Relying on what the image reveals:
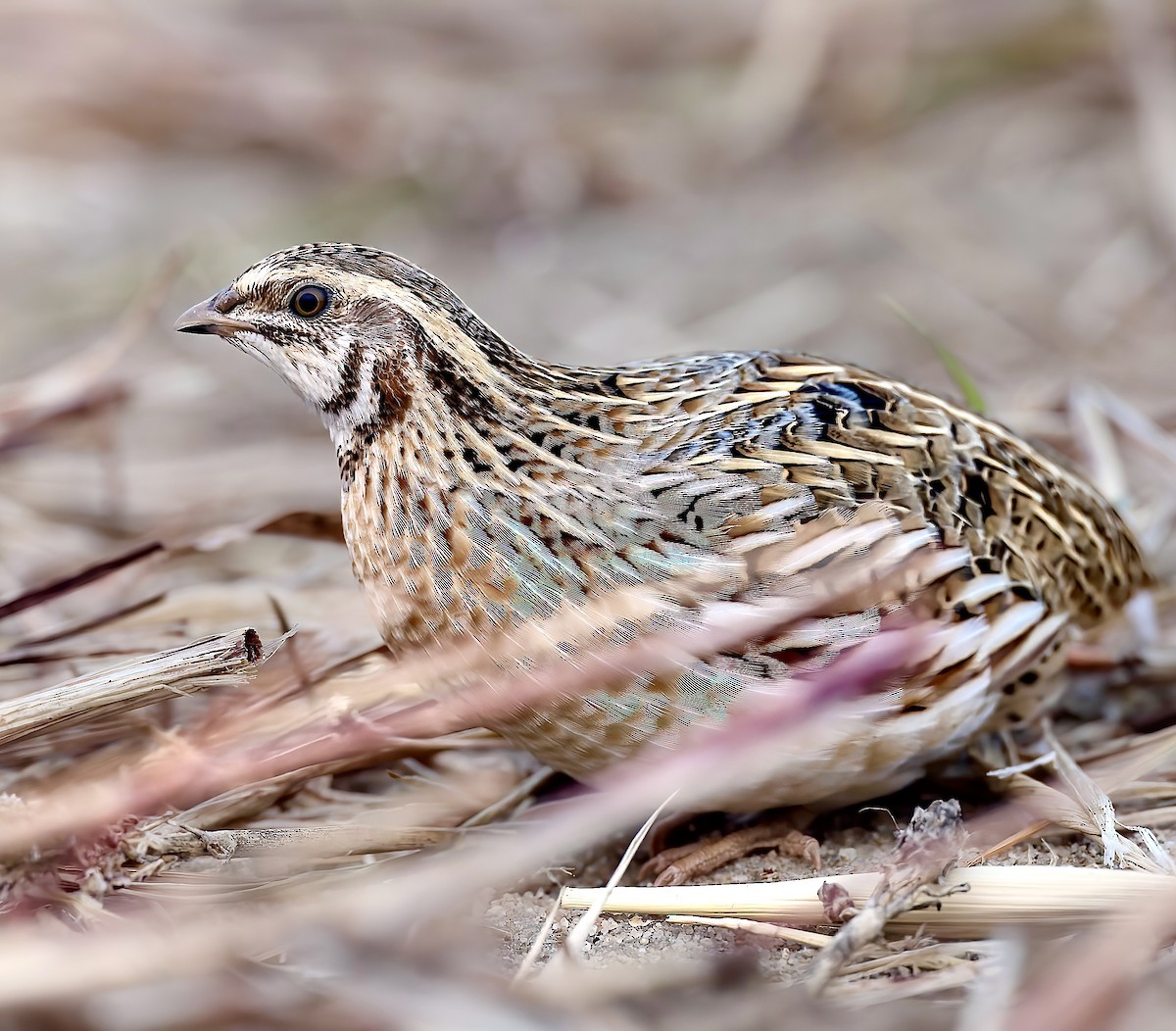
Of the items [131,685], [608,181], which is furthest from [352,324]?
[608,181]

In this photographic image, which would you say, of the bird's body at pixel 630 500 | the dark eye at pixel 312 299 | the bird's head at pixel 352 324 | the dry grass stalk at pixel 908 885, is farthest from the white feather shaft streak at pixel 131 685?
the dry grass stalk at pixel 908 885

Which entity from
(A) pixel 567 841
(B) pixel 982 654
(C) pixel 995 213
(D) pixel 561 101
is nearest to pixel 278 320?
(A) pixel 567 841

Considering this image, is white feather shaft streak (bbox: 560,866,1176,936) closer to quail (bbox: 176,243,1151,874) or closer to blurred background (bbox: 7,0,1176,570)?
quail (bbox: 176,243,1151,874)

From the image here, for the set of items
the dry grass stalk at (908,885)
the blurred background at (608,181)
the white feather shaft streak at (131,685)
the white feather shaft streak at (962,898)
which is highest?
the blurred background at (608,181)

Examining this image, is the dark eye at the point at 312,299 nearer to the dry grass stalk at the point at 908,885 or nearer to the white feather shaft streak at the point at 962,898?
the white feather shaft streak at the point at 962,898

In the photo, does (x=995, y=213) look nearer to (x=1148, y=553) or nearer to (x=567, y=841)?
(x=1148, y=553)

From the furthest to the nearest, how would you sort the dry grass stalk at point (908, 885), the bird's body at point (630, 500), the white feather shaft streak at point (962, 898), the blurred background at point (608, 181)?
the blurred background at point (608, 181) → the bird's body at point (630, 500) → the white feather shaft streak at point (962, 898) → the dry grass stalk at point (908, 885)

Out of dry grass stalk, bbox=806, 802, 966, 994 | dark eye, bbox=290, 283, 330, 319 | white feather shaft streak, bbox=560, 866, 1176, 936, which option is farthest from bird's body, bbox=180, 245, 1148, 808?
dry grass stalk, bbox=806, 802, 966, 994

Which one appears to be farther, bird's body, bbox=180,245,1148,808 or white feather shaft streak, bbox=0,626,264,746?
bird's body, bbox=180,245,1148,808

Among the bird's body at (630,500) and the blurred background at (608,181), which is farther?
the blurred background at (608,181)
